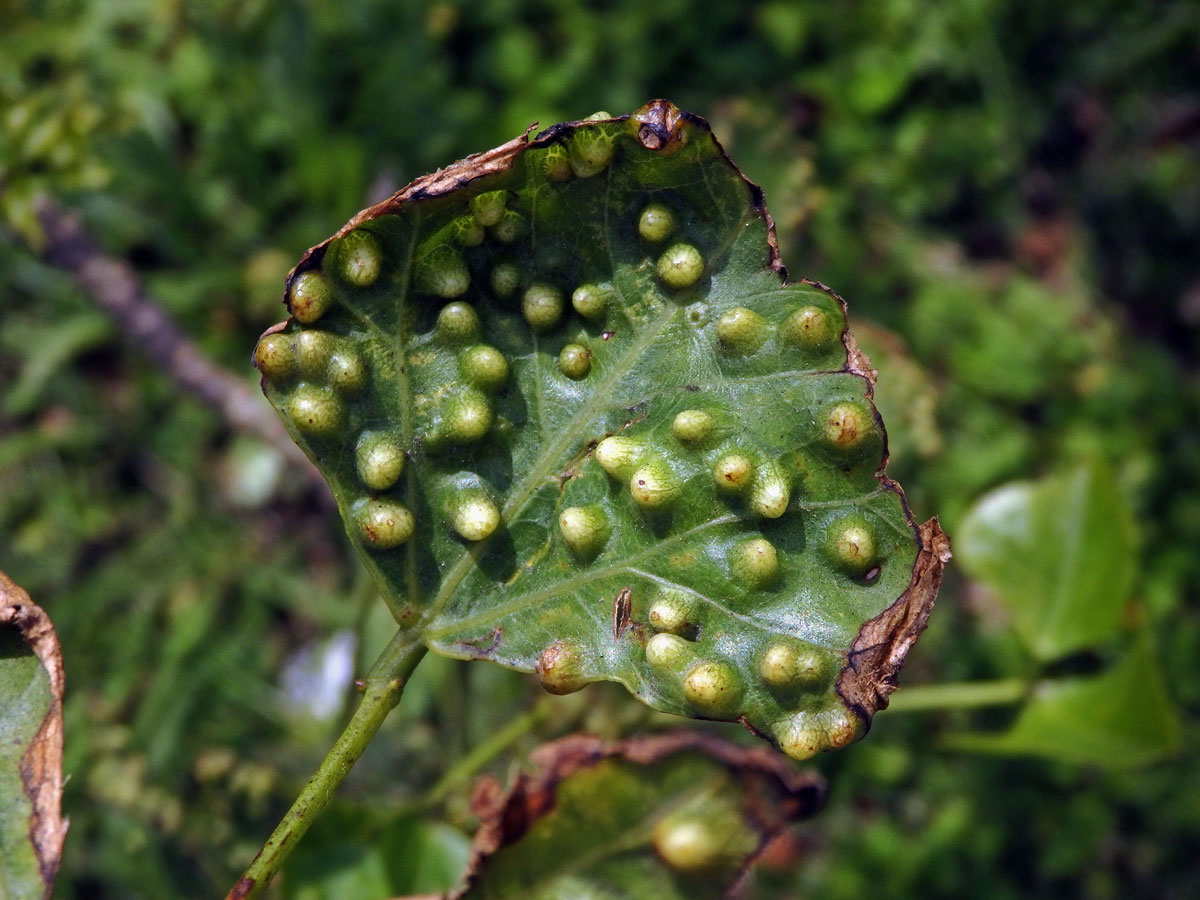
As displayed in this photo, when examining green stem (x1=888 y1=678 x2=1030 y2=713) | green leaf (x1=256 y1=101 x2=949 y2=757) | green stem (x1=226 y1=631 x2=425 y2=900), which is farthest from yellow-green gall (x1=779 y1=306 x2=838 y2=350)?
green stem (x1=888 y1=678 x2=1030 y2=713)

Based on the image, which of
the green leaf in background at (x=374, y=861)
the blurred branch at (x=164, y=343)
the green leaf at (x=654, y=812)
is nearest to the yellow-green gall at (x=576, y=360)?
the green leaf at (x=654, y=812)

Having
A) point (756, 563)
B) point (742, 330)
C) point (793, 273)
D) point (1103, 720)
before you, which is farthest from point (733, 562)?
point (793, 273)

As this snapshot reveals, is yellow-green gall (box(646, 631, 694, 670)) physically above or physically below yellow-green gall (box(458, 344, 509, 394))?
below

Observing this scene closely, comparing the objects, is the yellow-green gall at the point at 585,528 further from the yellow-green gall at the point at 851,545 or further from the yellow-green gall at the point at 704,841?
the yellow-green gall at the point at 704,841

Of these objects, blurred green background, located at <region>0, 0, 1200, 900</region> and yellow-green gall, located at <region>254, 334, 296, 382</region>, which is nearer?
yellow-green gall, located at <region>254, 334, 296, 382</region>

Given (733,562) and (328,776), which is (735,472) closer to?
(733,562)

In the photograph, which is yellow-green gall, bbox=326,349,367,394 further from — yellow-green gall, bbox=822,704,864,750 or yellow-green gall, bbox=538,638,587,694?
yellow-green gall, bbox=822,704,864,750

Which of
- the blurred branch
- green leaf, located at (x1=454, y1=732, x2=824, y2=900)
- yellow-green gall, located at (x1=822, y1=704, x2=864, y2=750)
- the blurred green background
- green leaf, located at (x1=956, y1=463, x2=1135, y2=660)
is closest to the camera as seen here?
yellow-green gall, located at (x1=822, y1=704, x2=864, y2=750)
